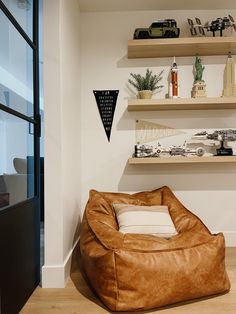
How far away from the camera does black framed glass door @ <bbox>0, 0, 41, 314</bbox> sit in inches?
62.5

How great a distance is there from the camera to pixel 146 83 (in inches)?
112

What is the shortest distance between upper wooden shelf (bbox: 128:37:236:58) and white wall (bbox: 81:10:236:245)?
0.24 feet

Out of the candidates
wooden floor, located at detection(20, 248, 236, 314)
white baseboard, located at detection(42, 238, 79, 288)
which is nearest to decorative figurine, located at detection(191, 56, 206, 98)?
wooden floor, located at detection(20, 248, 236, 314)

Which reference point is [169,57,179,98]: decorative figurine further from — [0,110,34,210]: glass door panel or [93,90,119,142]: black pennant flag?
[0,110,34,210]: glass door panel

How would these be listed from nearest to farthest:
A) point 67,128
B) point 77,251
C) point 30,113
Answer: point 30,113, point 67,128, point 77,251

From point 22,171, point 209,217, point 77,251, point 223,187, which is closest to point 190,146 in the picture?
point 223,187

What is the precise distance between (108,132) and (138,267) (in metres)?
1.56

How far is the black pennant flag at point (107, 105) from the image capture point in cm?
298

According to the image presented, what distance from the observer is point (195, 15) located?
9.80ft

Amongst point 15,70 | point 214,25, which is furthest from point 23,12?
point 214,25

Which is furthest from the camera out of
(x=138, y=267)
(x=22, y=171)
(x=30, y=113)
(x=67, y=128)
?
(x=67, y=128)

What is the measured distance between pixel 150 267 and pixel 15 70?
57.0 inches

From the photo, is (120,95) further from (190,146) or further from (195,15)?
(195,15)

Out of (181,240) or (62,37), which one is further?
(62,37)
